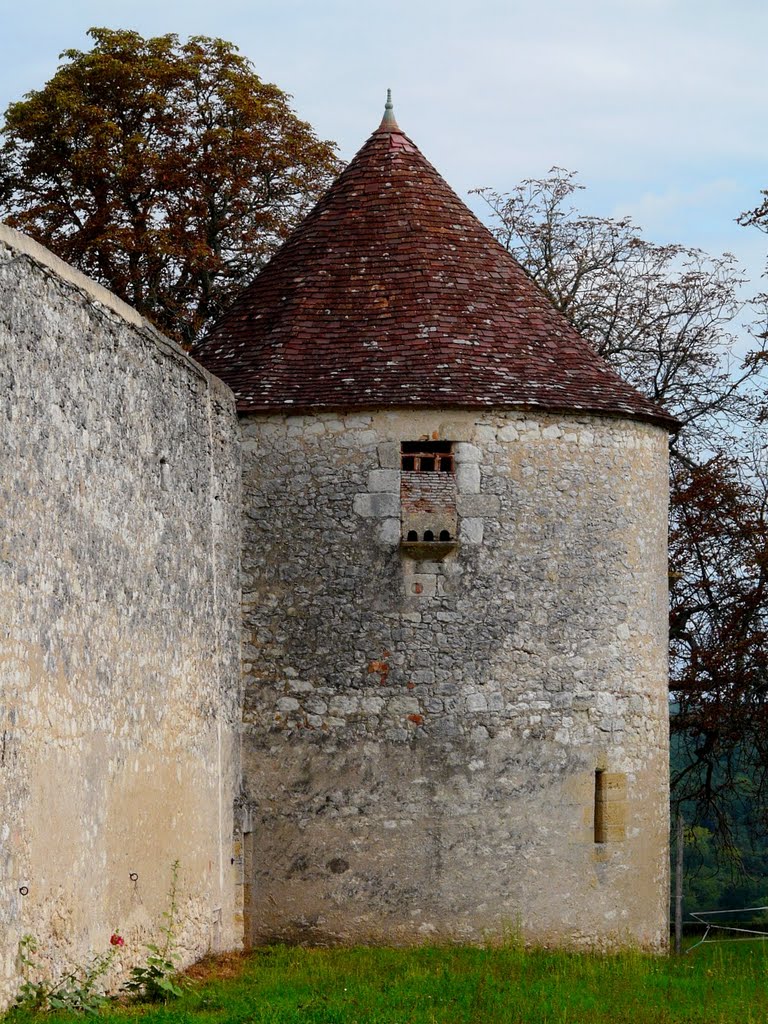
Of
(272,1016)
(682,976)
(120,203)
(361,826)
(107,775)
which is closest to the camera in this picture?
(272,1016)

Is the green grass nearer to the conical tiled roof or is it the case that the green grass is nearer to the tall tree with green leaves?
the conical tiled roof

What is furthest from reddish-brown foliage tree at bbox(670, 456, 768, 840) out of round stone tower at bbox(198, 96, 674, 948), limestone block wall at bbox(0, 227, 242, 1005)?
limestone block wall at bbox(0, 227, 242, 1005)

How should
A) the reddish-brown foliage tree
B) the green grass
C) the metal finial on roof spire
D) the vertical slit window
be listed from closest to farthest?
1. the green grass
2. the vertical slit window
3. the metal finial on roof spire
4. the reddish-brown foliage tree

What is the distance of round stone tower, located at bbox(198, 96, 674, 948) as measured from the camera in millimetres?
13742

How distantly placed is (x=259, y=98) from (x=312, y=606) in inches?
374

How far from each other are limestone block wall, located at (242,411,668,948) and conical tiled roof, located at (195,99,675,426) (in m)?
0.26

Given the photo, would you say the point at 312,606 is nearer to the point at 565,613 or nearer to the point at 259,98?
the point at 565,613

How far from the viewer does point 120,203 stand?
69.1 feet

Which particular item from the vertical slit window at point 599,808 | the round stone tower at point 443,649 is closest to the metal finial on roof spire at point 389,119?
the round stone tower at point 443,649

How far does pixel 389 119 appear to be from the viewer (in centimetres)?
1642

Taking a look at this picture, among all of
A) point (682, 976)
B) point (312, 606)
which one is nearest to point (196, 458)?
point (312, 606)

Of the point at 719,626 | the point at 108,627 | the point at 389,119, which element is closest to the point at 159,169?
the point at 389,119

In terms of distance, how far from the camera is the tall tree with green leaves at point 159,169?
20.8 m

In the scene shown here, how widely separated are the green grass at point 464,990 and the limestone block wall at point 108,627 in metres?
0.67
